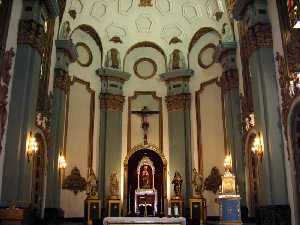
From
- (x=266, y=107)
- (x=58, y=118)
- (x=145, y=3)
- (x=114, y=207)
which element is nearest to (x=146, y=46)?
(x=145, y=3)

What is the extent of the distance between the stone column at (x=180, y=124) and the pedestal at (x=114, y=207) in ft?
9.48

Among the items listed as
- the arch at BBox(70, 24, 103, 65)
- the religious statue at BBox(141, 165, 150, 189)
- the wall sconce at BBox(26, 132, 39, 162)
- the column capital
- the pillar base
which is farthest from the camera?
the column capital

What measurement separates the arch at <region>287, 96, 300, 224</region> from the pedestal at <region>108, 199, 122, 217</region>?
9714 mm

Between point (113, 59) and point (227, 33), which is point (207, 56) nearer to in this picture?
point (227, 33)

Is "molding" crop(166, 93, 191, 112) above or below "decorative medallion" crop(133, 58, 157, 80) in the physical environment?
below

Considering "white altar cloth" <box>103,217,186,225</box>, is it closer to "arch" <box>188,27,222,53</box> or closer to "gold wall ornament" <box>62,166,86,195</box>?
"gold wall ornament" <box>62,166,86,195</box>

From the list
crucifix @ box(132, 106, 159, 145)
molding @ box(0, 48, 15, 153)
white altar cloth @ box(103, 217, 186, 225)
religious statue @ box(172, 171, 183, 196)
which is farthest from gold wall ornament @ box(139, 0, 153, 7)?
white altar cloth @ box(103, 217, 186, 225)

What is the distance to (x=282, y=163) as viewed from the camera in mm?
12266

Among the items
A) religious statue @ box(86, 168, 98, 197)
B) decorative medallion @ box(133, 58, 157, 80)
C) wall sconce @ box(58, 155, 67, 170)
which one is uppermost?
decorative medallion @ box(133, 58, 157, 80)

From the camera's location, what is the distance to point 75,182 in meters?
18.8

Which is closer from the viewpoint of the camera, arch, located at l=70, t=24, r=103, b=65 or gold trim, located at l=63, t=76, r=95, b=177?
gold trim, located at l=63, t=76, r=95, b=177

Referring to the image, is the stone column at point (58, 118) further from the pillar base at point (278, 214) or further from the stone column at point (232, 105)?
the pillar base at point (278, 214)

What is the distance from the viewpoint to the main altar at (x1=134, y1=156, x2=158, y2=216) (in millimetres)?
19328

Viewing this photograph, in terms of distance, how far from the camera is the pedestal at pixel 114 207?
61.9ft
